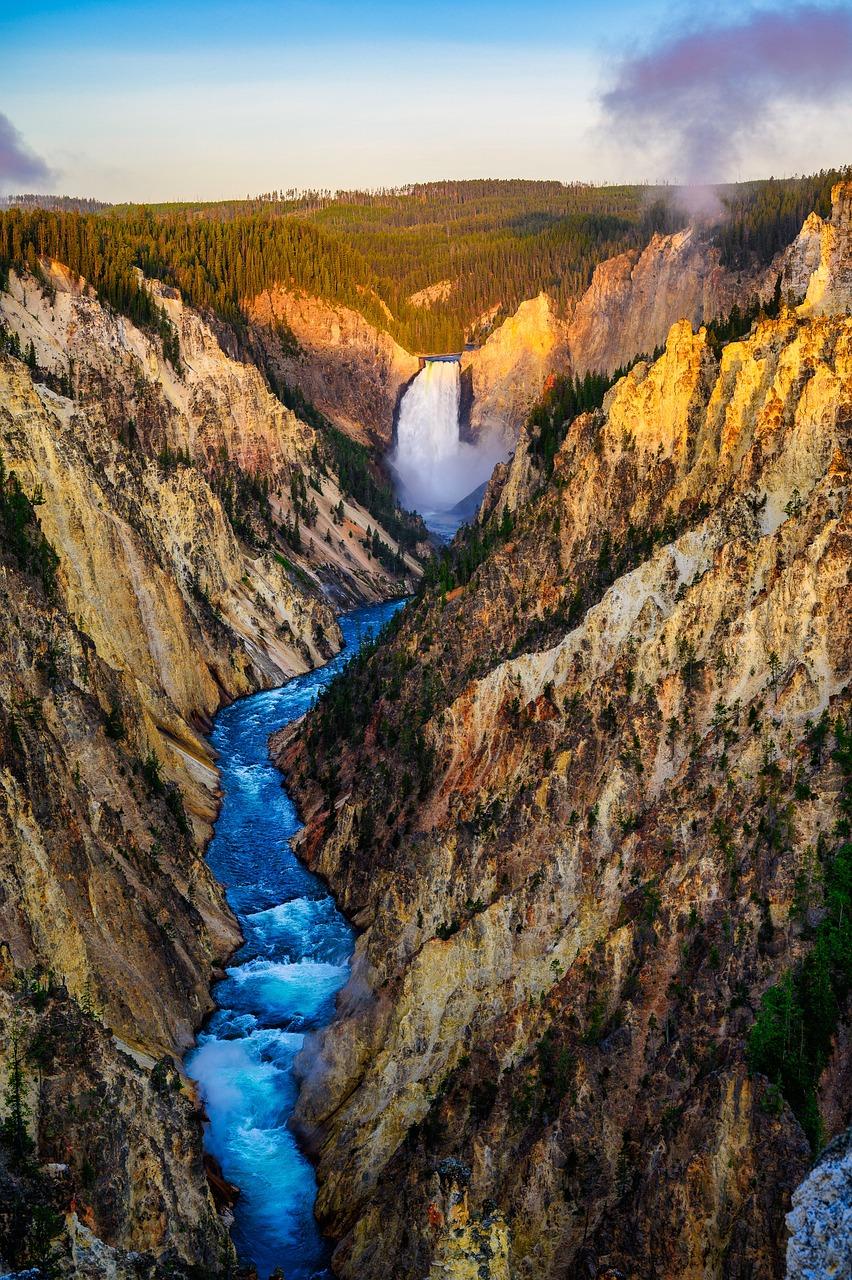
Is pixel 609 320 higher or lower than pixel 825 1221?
higher

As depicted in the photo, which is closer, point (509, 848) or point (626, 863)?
point (626, 863)

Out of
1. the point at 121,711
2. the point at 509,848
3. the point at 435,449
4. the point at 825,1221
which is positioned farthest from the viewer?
the point at 435,449

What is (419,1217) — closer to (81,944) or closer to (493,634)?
(81,944)

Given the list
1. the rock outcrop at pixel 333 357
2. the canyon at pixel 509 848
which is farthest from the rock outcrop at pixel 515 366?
the canyon at pixel 509 848

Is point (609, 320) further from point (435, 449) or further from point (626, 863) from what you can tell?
point (626, 863)

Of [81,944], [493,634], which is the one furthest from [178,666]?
[81,944]

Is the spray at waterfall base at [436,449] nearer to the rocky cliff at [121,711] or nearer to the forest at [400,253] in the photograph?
the forest at [400,253]

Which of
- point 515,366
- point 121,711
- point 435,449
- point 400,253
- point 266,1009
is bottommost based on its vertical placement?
point 266,1009

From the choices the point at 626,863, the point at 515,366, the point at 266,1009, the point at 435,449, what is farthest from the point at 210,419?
the point at 626,863
